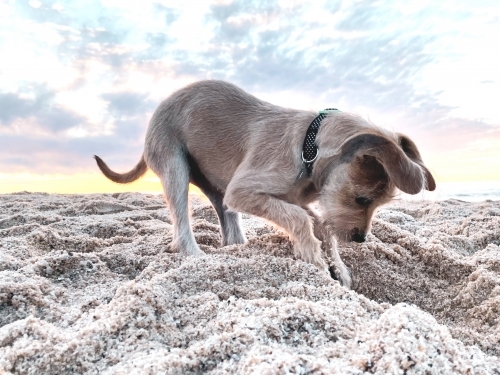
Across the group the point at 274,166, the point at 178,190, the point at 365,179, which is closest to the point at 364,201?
the point at 365,179

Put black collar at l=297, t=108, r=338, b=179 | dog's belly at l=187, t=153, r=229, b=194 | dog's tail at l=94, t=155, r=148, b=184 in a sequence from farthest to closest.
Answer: dog's tail at l=94, t=155, r=148, b=184 → dog's belly at l=187, t=153, r=229, b=194 → black collar at l=297, t=108, r=338, b=179

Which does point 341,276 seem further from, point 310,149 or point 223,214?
point 223,214

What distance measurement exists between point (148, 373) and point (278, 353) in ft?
1.27

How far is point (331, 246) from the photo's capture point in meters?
2.89

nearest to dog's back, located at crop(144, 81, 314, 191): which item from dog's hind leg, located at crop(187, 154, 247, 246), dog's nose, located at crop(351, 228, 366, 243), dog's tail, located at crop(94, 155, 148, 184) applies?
dog's hind leg, located at crop(187, 154, 247, 246)

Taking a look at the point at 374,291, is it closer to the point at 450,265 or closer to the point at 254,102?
the point at 450,265

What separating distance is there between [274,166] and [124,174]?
178 centimetres

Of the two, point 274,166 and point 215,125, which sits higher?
point 215,125

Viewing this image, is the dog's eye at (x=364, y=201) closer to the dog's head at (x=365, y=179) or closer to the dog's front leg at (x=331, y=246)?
the dog's head at (x=365, y=179)

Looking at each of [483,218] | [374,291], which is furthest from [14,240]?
[483,218]

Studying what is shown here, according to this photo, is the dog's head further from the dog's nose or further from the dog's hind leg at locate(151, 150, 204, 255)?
the dog's hind leg at locate(151, 150, 204, 255)

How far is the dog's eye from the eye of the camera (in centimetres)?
272

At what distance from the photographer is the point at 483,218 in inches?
169

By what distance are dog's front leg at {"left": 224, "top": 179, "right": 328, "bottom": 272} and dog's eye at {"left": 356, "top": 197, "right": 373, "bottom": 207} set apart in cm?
38
